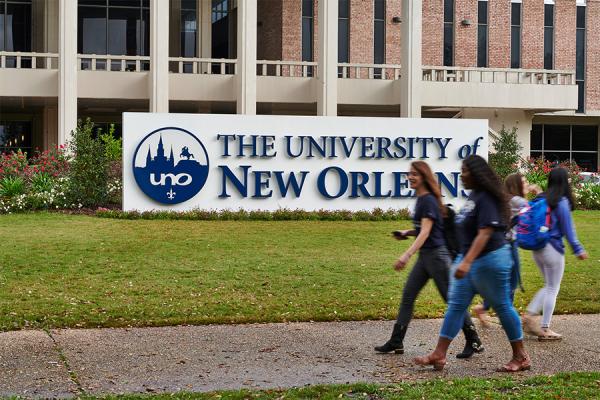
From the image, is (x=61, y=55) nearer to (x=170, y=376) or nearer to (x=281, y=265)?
(x=281, y=265)

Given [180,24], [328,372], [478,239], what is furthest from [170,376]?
[180,24]

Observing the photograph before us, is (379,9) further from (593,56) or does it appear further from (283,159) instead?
(283,159)

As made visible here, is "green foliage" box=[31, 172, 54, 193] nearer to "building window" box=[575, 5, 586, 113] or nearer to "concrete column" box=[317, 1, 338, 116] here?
"concrete column" box=[317, 1, 338, 116]

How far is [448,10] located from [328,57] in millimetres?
11478

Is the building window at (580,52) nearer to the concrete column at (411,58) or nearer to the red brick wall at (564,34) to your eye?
Answer: the red brick wall at (564,34)

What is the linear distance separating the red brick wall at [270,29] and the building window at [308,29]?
922mm

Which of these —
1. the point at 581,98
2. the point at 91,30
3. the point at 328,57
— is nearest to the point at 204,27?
the point at 91,30

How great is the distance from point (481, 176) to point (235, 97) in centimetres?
2641

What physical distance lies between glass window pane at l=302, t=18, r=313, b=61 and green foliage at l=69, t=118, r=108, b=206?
1784 cm

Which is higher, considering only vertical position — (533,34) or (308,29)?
(533,34)

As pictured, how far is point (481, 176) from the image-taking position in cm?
827

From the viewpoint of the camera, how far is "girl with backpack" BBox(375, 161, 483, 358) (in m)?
8.89

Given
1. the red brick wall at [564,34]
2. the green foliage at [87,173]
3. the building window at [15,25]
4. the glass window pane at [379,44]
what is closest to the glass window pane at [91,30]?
the building window at [15,25]

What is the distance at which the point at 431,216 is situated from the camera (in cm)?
887
